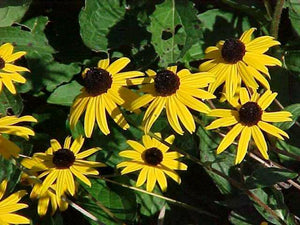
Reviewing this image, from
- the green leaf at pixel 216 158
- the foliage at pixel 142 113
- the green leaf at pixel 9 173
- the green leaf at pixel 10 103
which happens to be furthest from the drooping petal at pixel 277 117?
the green leaf at pixel 10 103

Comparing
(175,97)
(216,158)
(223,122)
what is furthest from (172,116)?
(216,158)

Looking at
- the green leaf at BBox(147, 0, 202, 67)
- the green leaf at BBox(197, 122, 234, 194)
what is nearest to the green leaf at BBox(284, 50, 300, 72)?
the green leaf at BBox(147, 0, 202, 67)

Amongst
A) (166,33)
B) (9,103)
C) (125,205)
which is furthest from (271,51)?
(9,103)

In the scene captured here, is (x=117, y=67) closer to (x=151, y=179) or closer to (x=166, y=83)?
(x=166, y=83)

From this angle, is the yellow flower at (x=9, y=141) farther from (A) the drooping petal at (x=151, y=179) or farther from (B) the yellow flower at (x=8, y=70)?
(A) the drooping petal at (x=151, y=179)

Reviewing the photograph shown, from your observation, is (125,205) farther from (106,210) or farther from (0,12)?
(0,12)

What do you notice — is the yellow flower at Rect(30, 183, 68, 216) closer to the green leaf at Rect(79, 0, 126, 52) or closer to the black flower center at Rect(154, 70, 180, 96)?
the black flower center at Rect(154, 70, 180, 96)
